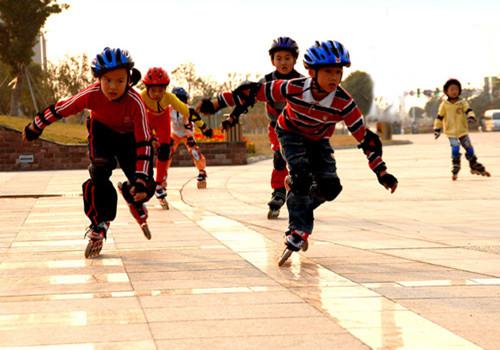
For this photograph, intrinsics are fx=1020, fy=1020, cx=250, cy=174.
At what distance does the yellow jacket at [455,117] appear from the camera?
18703 millimetres

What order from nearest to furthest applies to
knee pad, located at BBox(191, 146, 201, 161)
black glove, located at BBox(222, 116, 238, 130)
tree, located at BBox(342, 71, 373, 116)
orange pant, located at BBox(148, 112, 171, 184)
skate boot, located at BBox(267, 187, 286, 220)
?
1. black glove, located at BBox(222, 116, 238, 130)
2. skate boot, located at BBox(267, 187, 286, 220)
3. orange pant, located at BBox(148, 112, 171, 184)
4. knee pad, located at BBox(191, 146, 201, 161)
5. tree, located at BBox(342, 71, 373, 116)

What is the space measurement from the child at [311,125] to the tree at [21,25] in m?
35.3

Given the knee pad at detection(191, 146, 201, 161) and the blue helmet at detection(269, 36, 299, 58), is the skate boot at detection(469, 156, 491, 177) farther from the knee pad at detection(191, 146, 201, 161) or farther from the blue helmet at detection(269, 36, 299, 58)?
the blue helmet at detection(269, 36, 299, 58)

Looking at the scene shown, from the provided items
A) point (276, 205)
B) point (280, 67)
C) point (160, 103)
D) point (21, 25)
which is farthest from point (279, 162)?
point (21, 25)

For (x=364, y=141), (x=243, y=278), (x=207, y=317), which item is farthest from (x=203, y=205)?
(x=207, y=317)

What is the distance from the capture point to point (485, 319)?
5.42 metres

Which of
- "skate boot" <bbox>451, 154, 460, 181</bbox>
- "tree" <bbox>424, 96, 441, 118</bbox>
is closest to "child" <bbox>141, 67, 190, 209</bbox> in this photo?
"skate boot" <bbox>451, 154, 460, 181</bbox>

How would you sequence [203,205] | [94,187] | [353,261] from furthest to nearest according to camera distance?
[203,205], [94,187], [353,261]

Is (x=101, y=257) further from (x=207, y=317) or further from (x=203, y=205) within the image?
(x=203, y=205)

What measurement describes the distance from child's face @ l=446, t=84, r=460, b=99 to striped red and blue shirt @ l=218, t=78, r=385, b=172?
1099 cm

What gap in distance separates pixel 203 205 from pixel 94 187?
15.9 feet

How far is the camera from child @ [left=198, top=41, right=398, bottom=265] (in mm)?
7664

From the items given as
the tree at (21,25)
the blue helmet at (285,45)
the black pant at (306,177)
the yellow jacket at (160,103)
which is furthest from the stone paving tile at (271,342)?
the tree at (21,25)

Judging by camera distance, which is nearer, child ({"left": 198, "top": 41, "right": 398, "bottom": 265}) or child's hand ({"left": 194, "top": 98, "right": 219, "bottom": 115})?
child ({"left": 198, "top": 41, "right": 398, "bottom": 265})
